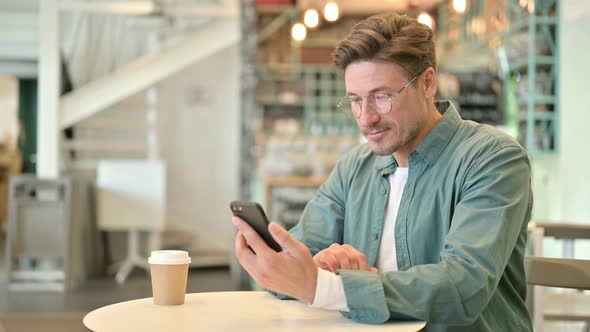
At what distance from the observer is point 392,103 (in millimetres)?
1796

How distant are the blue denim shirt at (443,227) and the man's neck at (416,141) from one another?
25 mm

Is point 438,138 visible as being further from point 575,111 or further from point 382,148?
point 575,111

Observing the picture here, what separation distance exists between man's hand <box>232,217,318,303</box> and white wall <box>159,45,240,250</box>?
28.9ft

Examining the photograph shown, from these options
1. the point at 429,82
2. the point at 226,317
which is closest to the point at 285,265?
the point at 226,317

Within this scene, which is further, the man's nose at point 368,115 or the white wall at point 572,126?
the white wall at point 572,126

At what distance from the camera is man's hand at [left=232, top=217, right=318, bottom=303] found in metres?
1.41

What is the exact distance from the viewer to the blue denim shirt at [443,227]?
149cm

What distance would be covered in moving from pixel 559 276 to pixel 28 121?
13325mm

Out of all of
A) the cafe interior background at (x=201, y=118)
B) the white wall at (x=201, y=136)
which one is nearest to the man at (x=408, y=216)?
the cafe interior background at (x=201, y=118)

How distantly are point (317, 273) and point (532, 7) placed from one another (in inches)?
191

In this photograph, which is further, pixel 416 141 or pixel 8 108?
pixel 8 108

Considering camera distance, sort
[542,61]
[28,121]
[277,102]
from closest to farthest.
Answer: [542,61] < [277,102] < [28,121]

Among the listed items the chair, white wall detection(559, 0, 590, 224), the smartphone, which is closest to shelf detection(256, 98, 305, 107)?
white wall detection(559, 0, 590, 224)

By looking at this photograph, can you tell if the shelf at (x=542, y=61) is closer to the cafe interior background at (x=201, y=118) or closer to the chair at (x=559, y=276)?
the cafe interior background at (x=201, y=118)
